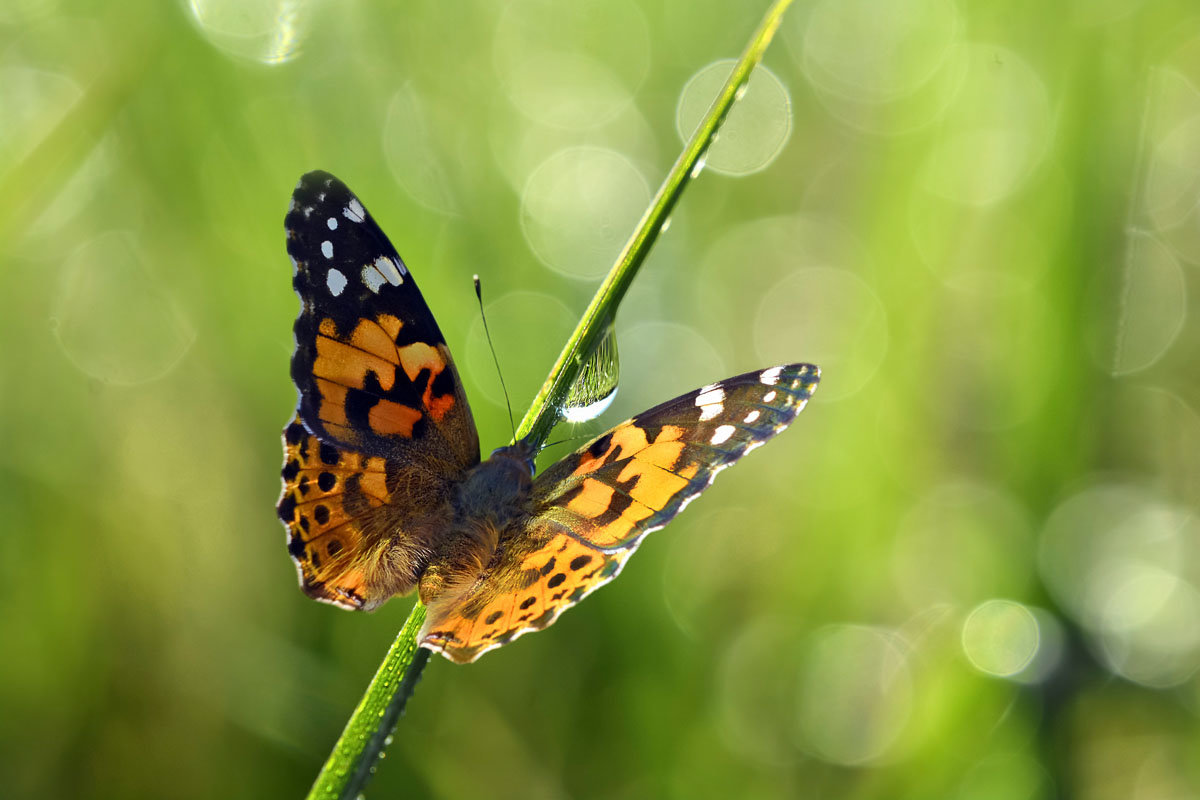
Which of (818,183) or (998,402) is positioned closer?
(998,402)

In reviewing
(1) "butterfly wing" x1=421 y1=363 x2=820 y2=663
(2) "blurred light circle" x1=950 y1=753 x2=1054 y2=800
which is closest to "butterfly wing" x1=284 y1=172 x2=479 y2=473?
(1) "butterfly wing" x1=421 y1=363 x2=820 y2=663

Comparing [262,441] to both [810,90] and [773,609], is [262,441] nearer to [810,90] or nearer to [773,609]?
[773,609]

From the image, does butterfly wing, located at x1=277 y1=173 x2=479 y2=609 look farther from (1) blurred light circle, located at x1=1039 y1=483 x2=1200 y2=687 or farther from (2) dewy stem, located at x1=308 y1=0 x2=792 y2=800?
(1) blurred light circle, located at x1=1039 y1=483 x2=1200 y2=687

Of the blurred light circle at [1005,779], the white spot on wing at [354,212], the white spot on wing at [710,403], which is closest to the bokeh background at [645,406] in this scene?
the blurred light circle at [1005,779]

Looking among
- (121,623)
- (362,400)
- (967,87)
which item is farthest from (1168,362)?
(121,623)

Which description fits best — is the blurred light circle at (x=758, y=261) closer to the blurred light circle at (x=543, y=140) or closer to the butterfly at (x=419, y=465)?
the blurred light circle at (x=543, y=140)
